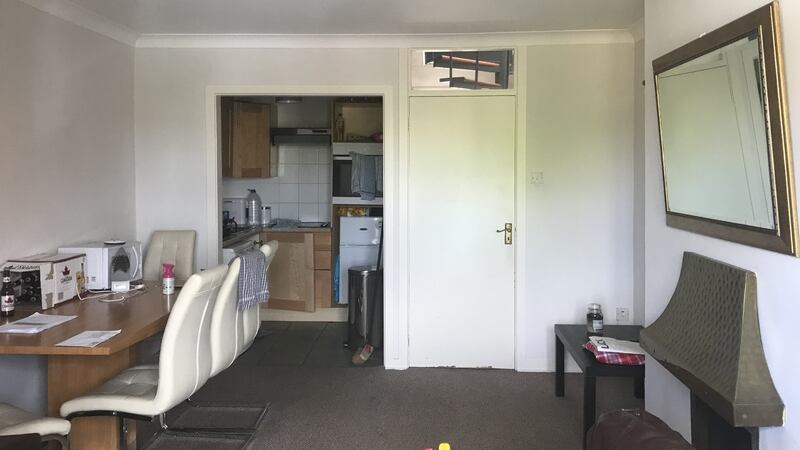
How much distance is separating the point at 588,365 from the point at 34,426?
2391 mm

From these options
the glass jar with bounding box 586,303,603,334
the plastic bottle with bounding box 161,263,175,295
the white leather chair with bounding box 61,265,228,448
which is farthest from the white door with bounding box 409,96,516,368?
the white leather chair with bounding box 61,265,228,448

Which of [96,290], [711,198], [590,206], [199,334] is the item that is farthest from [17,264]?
[590,206]

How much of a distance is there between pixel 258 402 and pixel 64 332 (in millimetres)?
1409

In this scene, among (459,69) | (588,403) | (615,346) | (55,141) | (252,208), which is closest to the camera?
(588,403)

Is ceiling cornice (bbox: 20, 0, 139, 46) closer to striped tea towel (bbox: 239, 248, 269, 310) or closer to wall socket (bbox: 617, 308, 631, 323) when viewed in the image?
striped tea towel (bbox: 239, 248, 269, 310)

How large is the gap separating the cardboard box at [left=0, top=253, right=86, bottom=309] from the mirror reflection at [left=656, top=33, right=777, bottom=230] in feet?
9.05

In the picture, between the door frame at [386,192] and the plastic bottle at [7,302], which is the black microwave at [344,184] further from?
the plastic bottle at [7,302]

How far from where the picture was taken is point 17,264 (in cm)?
278

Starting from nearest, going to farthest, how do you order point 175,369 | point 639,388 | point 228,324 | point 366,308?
1. point 175,369
2. point 228,324
3. point 639,388
4. point 366,308

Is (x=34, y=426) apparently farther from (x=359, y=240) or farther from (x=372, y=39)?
(x=359, y=240)

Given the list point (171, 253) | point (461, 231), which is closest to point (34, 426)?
point (171, 253)

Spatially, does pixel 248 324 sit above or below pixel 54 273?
below

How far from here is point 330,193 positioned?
5785mm

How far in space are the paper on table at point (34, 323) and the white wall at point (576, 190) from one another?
2760mm
